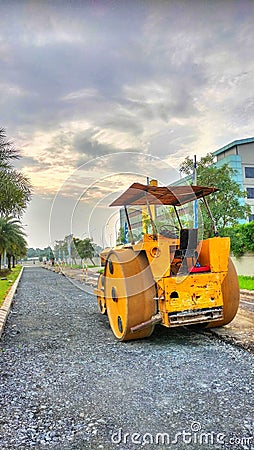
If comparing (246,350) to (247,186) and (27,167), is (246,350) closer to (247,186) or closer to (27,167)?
(27,167)

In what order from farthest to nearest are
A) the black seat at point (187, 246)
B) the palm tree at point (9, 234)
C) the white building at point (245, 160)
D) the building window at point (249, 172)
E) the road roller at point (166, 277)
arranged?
the building window at point (249, 172) → the white building at point (245, 160) → the palm tree at point (9, 234) → the black seat at point (187, 246) → the road roller at point (166, 277)

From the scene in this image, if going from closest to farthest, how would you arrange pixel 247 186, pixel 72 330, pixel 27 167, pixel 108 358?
pixel 108 358 → pixel 72 330 → pixel 27 167 → pixel 247 186

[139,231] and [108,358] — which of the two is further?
[139,231]

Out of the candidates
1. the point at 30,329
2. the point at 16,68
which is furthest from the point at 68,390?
the point at 16,68

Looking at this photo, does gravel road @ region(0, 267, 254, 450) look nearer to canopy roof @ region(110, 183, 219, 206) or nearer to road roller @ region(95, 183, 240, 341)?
road roller @ region(95, 183, 240, 341)

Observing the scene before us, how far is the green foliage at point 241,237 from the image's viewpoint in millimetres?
18125

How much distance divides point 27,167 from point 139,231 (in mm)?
11385

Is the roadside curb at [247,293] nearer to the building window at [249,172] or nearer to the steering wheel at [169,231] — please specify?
the steering wheel at [169,231]

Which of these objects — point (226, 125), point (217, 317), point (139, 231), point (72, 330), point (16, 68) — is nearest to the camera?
point (217, 317)

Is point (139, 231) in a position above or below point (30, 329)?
above

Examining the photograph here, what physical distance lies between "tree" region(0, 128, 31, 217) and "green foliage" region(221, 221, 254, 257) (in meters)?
9.97

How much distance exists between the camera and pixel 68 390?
4.23 meters

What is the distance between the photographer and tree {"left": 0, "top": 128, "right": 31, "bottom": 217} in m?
15.1

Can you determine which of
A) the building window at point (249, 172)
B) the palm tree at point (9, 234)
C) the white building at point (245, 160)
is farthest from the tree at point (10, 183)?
the building window at point (249, 172)
